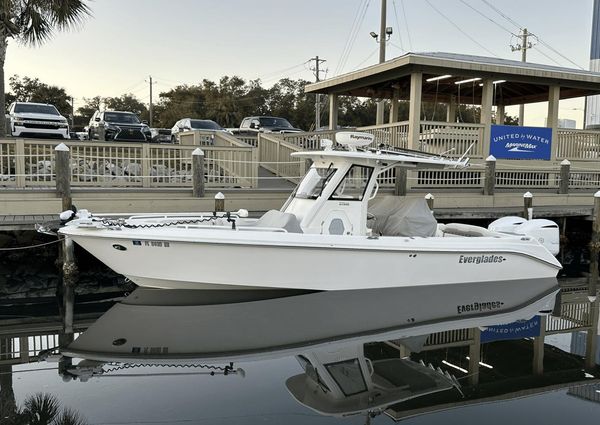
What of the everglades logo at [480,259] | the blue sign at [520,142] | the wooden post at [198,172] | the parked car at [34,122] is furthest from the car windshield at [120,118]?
the everglades logo at [480,259]

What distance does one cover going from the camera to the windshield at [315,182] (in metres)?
8.97

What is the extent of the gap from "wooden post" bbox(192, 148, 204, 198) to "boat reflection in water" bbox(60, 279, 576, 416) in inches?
116

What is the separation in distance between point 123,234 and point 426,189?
339 inches

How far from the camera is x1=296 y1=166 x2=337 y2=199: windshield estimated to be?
8.97 metres

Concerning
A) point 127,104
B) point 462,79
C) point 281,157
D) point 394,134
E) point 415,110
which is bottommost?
point 281,157

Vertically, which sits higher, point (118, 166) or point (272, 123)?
point (272, 123)

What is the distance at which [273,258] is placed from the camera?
8.06 m

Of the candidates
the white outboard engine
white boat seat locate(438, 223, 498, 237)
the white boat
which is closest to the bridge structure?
white boat seat locate(438, 223, 498, 237)

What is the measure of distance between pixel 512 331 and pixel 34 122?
15.9 m

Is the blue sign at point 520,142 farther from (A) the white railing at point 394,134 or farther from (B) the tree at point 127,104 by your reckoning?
(B) the tree at point 127,104

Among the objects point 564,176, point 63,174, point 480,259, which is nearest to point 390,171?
point 564,176

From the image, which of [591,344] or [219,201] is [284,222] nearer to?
[219,201]

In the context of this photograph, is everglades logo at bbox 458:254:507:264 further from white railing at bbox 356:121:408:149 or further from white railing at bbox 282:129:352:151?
white railing at bbox 282:129:352:151

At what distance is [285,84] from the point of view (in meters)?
59.3
